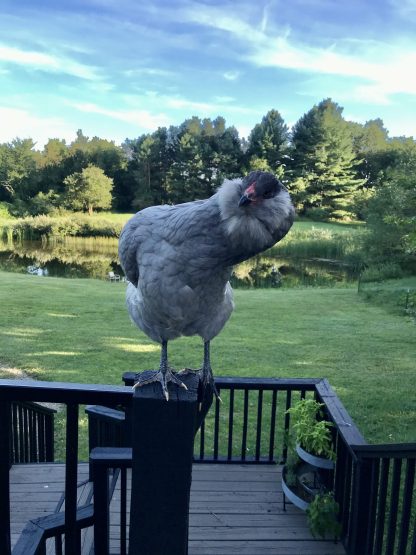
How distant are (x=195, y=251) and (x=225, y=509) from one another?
250 centimetres

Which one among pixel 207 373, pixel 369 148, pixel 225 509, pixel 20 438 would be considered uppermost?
pixel 369 148

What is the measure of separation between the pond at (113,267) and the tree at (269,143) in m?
8.23

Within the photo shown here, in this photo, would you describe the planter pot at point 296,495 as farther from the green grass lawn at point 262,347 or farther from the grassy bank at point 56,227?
the grassy bank at point 56,227

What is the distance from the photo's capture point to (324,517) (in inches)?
114

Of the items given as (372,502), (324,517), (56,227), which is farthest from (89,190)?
(372,502)

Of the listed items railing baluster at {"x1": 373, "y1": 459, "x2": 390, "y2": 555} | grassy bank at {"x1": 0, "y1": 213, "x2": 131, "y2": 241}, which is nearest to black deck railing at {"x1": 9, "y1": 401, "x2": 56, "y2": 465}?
railing baluster at {"x1": 373, "y1": 459, "x2": 390, "y2": 555}

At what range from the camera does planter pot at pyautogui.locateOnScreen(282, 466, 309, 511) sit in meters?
3.10

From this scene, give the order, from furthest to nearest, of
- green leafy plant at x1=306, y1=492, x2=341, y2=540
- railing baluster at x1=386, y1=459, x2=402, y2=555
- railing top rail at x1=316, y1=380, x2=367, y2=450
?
green leafy plant at x1=306, y1=492, x2=341, y2=540, railing top rail at x1=316, y1=380, x2=367, y2=450, railing baluster at x1=386, y1=459, x2=402, y2=555

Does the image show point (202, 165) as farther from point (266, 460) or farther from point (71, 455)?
point (71, 455)

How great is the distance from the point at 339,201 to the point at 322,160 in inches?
117

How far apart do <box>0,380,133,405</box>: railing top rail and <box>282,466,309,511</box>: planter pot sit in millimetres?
2307

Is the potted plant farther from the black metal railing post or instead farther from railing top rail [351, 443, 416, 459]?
the black metal railing post

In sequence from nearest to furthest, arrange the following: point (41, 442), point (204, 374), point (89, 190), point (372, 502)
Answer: point (204, 374), point (372, 502), point (41, 442), point (89, 190)

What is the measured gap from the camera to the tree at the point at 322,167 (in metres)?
27.4
